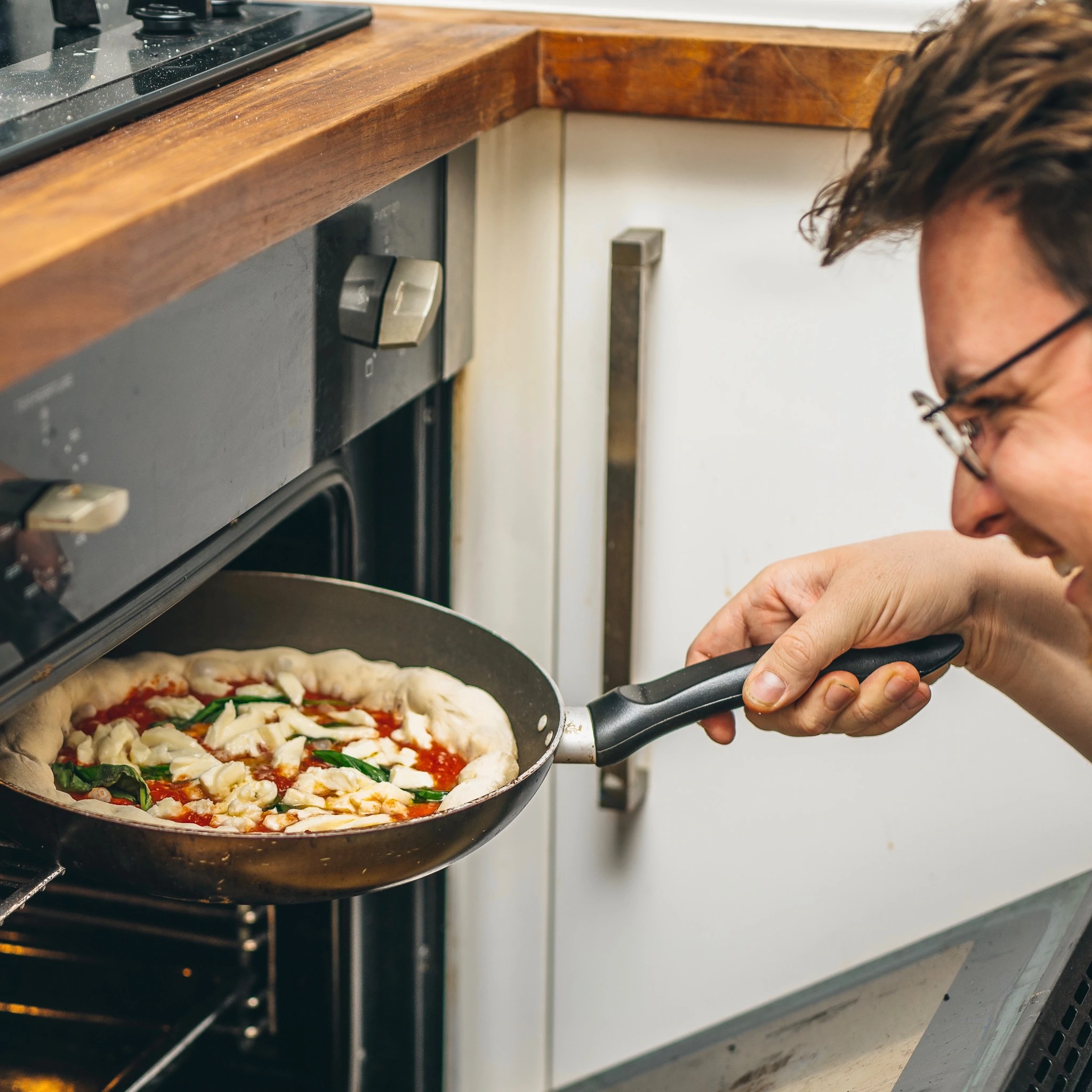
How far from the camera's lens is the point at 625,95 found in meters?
1.05

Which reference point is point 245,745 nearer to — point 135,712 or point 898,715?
point 135,712

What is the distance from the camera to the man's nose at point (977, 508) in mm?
672

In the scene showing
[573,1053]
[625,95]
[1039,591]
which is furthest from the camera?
[573,1053]

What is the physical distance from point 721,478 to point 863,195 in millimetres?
492

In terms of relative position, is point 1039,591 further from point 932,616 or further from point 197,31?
point 197,31

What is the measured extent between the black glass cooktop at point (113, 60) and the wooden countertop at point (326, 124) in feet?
0.04

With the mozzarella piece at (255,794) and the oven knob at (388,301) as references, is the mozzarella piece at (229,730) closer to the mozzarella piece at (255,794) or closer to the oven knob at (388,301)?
the mozzarella piece at (255,794)

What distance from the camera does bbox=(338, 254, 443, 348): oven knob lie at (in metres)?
0.87

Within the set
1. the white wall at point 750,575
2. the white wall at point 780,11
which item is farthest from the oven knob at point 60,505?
the white wall at point 780,11

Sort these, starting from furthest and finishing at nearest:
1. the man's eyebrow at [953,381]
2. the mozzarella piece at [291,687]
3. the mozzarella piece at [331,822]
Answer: the mozzarella piece at [291,687], the mozzarella piece at [331,822], the man's eyebrow at [953,381]

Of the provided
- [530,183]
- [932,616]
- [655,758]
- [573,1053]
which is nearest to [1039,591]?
[932,616]

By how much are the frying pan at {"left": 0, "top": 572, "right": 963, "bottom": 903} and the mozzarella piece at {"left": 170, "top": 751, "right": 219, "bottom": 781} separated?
0.11 meters

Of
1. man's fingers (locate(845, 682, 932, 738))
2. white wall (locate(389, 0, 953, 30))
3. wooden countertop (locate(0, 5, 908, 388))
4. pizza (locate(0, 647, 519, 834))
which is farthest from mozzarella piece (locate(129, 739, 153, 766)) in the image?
white wall (locate(389, 0, 953, 30))

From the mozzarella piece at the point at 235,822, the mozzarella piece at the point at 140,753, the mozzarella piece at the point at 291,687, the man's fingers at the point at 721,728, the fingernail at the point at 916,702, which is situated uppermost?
the fingernail at the point at 916,702
